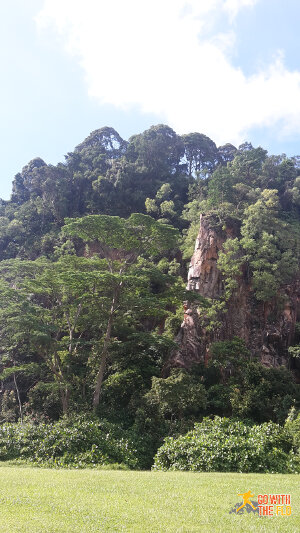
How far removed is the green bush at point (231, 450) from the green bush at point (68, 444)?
5.09 feet

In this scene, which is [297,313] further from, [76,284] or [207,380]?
[76,284]

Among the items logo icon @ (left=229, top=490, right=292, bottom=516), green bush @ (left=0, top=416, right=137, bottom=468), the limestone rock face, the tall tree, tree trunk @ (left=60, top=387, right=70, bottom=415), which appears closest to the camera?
logo icon @ (left=229, top=490, right=292, bottom=516)

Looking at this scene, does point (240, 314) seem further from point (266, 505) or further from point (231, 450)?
point (266, 505)

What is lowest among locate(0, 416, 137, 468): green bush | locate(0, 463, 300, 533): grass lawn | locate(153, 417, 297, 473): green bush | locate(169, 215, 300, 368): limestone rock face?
locate(0, 416, 137, 468): green bush

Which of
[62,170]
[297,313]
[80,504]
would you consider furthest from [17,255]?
[80,504]

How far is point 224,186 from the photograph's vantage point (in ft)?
83.3

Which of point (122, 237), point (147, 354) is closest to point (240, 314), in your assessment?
point (147, 354)

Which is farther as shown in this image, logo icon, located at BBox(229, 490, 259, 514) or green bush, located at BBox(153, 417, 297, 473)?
green bush, located at BBox(153, 417, 297, 473)

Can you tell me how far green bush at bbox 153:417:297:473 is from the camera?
9.33 meters

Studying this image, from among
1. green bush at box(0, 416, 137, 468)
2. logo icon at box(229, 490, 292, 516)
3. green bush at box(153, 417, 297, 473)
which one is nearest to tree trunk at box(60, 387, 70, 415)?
green bush at box(0, 416, 137, 468)

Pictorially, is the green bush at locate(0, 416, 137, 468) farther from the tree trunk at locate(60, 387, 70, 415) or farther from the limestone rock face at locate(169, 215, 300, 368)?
the limestone rock face at locate(169, 215, 300, 368)

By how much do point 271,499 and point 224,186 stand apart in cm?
2223

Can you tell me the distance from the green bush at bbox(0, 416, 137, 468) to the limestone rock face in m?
6.80

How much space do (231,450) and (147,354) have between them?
757cm
